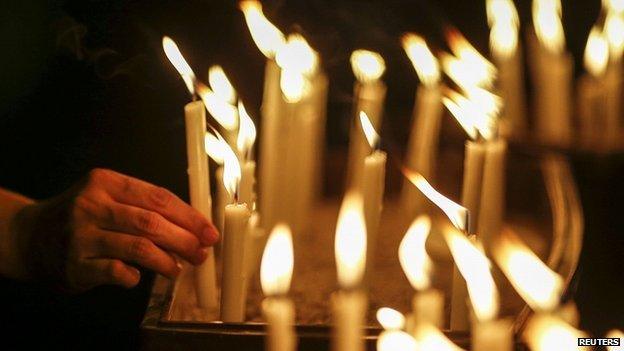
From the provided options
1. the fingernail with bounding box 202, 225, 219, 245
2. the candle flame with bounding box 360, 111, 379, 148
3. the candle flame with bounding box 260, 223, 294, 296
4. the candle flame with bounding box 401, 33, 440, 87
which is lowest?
the candle flame with bounding box 260, 223, 294, 296

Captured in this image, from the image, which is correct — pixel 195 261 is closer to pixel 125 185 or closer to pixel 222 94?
pixel 125 185

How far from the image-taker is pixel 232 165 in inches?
34.7

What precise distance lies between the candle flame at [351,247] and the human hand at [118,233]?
0.24 metres

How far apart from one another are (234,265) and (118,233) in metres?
0.17

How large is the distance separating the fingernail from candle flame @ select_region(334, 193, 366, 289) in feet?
0.74

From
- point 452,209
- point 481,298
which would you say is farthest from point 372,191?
point 481,298

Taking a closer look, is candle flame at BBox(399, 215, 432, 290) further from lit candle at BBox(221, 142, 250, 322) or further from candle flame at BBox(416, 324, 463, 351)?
lit candle at BBox(221, 142, 250, 322)

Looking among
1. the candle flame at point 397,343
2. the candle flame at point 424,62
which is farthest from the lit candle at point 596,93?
the candle flame at point 397,343

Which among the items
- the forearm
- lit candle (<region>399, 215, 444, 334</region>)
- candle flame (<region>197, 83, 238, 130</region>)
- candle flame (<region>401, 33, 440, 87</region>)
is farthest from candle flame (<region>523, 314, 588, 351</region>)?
the forearm

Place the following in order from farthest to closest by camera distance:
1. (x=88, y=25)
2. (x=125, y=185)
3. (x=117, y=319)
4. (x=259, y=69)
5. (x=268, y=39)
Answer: (x=259, y=69)
(x=88, y=25)
(x=117, y=319)
(x=268, y=39)
(x=125, y=185)

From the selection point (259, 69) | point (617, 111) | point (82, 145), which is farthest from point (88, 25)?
point (617, 111)

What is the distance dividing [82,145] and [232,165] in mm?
851

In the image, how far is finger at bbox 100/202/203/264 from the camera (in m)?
0.92

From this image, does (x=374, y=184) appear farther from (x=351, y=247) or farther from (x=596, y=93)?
(x=596, y=93)
